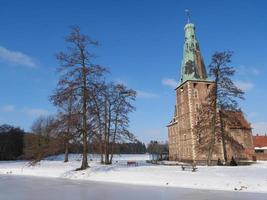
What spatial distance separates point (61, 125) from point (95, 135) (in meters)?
3.29

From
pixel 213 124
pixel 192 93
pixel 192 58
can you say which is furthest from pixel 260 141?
pixel 213 124

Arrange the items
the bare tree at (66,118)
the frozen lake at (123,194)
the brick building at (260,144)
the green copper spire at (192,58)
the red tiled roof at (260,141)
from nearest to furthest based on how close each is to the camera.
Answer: the frozen lake at (123,194) < the bare tree at (66,118) < the green copper spire at (192,58) < the brick building at (260,144) < the red tiled roof at (260,141)

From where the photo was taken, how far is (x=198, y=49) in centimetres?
5741

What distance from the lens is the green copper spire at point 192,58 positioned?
57094 millimetres

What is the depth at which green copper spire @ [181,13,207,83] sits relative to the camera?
187 ft

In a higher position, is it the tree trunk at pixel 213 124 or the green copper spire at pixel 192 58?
the green copper spire at pixel 192 58

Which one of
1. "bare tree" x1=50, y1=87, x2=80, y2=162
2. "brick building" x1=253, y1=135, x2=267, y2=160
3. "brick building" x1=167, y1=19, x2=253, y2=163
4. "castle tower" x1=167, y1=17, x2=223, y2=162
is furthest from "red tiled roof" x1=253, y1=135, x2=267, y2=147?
"bare tree" x1=50, y1=87, x2=80, y2=162

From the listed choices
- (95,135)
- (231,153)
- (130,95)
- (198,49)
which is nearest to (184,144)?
(231,153)

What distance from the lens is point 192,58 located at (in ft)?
188

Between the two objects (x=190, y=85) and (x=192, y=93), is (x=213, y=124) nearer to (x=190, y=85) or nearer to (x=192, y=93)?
(x=192, y=93)

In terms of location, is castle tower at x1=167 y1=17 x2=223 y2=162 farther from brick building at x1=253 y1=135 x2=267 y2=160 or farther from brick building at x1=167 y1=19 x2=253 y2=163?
brick building at x1=253 y1=135 x2=267 y2=160

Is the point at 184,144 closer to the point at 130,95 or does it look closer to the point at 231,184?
the point at 130,95

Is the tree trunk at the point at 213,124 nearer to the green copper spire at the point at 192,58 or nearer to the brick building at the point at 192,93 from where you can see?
the brick building at the point at 192,93

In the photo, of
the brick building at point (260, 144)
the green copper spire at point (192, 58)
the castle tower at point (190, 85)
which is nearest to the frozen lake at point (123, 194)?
the castle tower at point (190, 85)
